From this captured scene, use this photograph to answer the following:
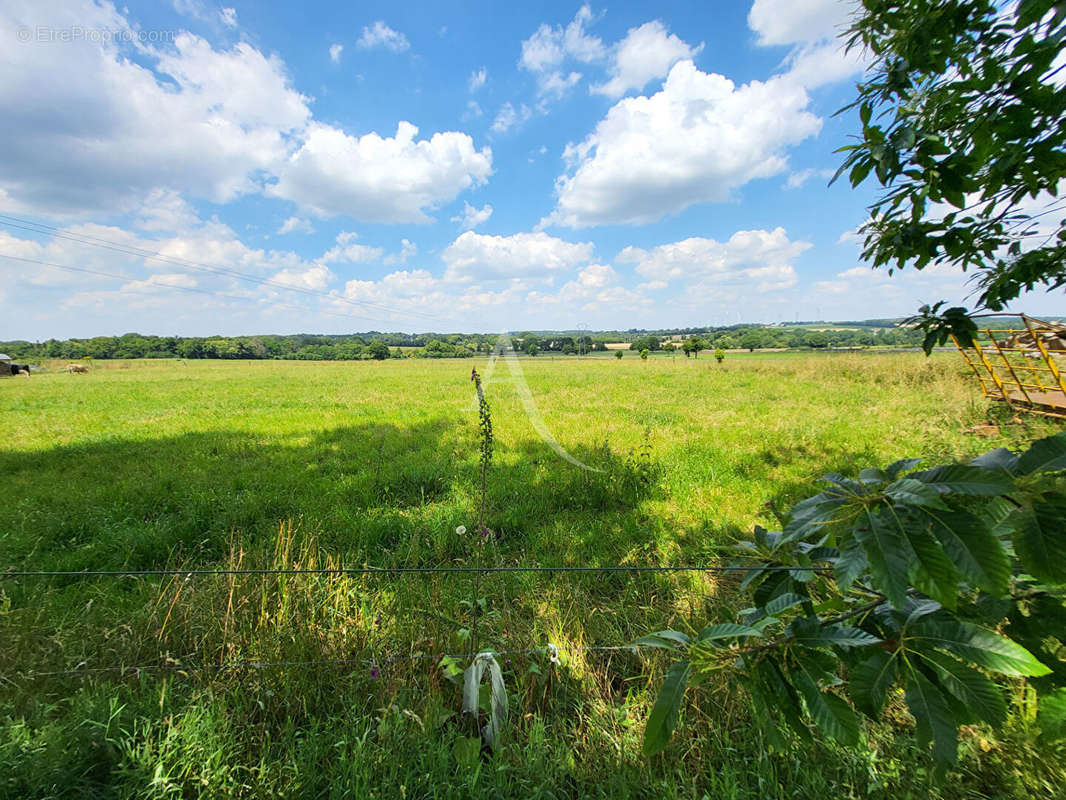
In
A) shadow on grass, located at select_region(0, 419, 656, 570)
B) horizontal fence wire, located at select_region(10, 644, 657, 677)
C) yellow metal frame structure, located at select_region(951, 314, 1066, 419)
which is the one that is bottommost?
shadow on grass, located at select_region(0, 419, 656, 570)

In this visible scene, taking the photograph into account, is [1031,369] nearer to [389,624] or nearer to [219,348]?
[389,624]

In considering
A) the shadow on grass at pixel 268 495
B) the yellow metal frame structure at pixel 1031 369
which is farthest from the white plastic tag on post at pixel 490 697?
the yellow metal frame structure at pixel 1031 369

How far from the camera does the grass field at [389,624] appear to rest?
1799mm

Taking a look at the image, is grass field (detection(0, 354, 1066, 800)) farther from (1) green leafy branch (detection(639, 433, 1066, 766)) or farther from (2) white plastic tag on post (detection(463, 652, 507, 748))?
(1) green leafy branch (detection(639, 433, 1066, 766))

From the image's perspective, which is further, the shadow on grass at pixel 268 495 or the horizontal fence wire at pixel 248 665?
the shadow on grass at pixel 268 495

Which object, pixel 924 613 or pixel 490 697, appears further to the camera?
pixel 490 697

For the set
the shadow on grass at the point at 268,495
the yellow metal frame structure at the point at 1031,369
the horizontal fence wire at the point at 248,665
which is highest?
the yellow metal frame structure at the point at 1031,369

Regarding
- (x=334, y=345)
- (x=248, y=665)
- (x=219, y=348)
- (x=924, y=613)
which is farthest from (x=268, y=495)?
(x=219, y=348)

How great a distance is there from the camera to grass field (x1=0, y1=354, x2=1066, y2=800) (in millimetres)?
1799

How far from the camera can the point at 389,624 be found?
9.12ft

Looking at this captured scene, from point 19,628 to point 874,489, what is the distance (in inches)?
181

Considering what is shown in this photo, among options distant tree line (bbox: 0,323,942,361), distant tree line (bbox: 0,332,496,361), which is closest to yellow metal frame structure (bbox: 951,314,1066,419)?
distant tree line (bbox: 0,323,942,361)

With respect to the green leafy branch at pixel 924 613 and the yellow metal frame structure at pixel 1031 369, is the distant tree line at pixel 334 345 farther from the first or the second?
the green leafy branch at pixel 924 613

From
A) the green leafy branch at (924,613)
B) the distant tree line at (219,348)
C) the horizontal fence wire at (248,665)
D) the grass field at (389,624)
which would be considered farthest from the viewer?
the distant tree line at (219,348)
